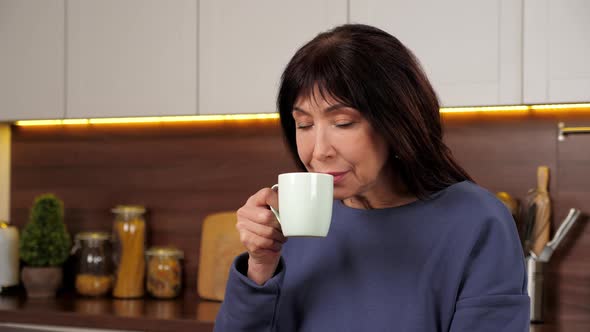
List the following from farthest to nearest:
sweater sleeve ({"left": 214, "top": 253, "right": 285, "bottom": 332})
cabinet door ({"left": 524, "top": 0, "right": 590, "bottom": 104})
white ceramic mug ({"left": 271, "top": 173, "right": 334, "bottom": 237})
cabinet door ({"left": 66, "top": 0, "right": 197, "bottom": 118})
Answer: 1. cabinet door ({"left": 66, "top": 0, "right": 197, "bottom": 118})
2. cabinet door ({"left": 524, "top": 0, "right": 590, "bottom": 104})
3. sweater sleeve ({"left": 214, "top": 253, "right": 285, "bottom": 332})
4. white ceramic mug ({"left": 271, "top": 173, "right": 334, "bottom": 237})

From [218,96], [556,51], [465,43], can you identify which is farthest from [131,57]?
[556,51]

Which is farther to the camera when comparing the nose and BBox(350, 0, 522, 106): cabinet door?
BBox(350, 0, 522, 106): cabinet door

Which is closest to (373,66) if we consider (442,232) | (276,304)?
(442,232)

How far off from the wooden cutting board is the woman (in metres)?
1.26

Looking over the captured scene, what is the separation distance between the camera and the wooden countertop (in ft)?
6.39

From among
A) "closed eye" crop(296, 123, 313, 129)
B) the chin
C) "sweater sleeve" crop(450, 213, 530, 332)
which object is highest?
"closed eye" crop(296, 123, 313, 129)

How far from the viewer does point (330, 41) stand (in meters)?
0.92

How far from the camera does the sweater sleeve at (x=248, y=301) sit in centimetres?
97

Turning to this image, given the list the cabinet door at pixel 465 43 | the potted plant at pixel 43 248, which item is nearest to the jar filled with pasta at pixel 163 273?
the potted plant at pixel 43 248

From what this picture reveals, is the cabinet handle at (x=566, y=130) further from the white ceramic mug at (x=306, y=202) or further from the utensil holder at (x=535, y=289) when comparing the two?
the white ceramic mug at (x=306, y=202)

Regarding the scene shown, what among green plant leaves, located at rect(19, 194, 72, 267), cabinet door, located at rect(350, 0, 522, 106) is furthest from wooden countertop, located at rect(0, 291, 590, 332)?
cabinet door, located at rect(350, 0, 522, 106)

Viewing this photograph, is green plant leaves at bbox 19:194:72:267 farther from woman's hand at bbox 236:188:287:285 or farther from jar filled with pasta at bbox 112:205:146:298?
woman's hand at bbox 236:188:287:285

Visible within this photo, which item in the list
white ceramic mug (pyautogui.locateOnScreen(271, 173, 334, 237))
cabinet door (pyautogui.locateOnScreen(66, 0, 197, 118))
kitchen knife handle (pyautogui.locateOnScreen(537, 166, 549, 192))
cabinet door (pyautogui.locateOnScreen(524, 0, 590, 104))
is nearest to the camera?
white ceramic mug (pyautogui.locateOnScreen(271, 173, 334, 237))

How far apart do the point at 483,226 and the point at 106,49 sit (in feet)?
5.65
